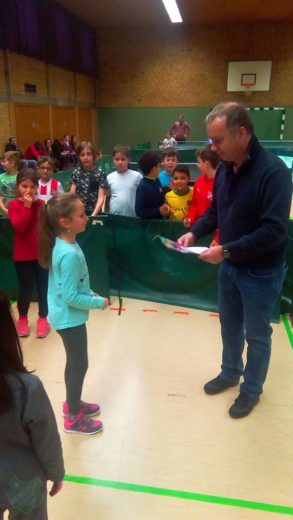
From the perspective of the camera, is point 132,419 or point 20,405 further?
point 132,419

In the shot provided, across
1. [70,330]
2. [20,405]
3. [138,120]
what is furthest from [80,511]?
[138,120]

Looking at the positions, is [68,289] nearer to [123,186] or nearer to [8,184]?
[123,186]

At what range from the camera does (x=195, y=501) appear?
2139 mm

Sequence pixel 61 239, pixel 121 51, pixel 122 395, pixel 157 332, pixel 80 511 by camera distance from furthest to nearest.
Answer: pixel 121 51, pixel 157 332, pixel 122 395, pixel 61 239, pixel 80 511

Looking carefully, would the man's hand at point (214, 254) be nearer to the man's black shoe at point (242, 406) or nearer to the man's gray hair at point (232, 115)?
the man's gray hair at point (232, 115)

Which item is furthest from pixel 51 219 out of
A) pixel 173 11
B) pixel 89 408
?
pixel 173 11

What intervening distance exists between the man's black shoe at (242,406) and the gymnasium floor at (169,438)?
0.05 m

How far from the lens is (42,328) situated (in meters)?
3.87

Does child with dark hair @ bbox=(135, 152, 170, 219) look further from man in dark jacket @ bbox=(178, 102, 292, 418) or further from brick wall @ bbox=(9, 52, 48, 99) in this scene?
brick wall @ bbox=(9, 52, 48, 99)

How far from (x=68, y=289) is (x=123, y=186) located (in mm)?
2834

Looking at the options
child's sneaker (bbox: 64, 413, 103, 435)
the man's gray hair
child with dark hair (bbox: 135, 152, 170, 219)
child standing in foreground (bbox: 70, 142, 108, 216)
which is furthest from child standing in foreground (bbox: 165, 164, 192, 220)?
child's sneaker (bbox: 64, 413, 103, 435)

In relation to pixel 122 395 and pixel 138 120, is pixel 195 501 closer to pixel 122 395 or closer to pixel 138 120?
pixel 122 395

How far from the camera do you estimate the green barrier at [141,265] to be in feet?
14.0

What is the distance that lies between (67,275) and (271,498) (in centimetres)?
166
